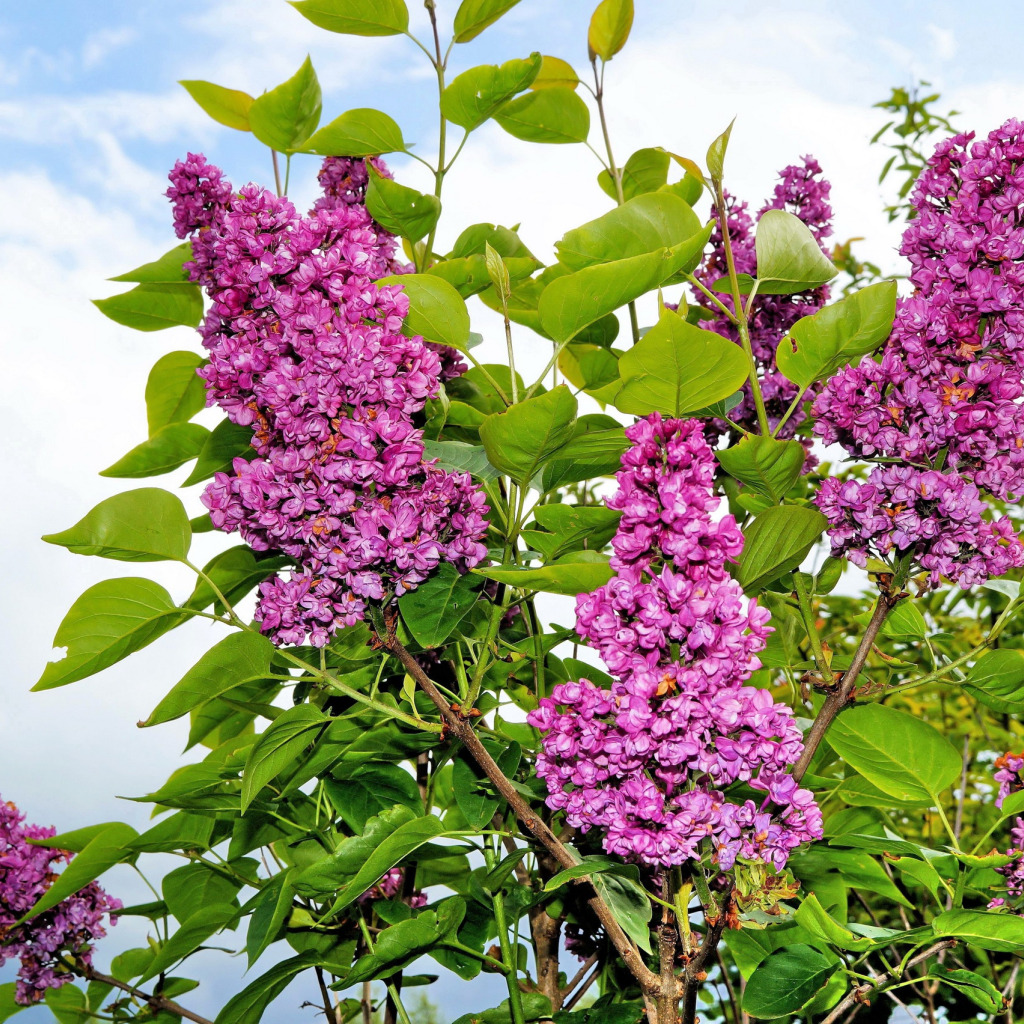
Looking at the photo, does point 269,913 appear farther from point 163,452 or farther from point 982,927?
point 982,927

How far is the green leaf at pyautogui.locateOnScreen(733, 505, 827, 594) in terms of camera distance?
31.7 inches

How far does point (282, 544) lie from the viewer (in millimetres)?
899

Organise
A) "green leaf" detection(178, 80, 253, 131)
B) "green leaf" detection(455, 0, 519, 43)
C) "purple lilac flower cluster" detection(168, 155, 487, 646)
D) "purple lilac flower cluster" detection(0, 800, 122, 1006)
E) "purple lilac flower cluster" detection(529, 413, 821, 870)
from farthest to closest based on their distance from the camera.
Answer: "purple lilac flower cluster" detection(0, 800, 122, 1006) → "green leaf" detection(178, 80, 253, 131) → "green leaf" detection(455, 0, 519, 43) → "purple lilac flower cluster" detection(168, 155, 487, 646) → "purple lilac flower cluster" detection(529, 413, 821, 870)

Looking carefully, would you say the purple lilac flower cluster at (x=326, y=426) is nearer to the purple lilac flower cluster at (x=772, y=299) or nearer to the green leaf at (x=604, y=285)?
the green leaf at (x=604, y=285)

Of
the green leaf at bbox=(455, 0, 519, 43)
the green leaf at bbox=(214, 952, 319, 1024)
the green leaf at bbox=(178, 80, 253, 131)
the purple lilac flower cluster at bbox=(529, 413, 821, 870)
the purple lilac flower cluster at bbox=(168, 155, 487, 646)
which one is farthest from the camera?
the green leaf at bbox=(178, 80, 253, 131)

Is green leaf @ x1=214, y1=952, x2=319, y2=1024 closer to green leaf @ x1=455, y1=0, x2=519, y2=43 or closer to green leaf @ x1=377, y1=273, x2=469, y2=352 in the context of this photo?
green leaf @ x1=377, y1=273, x2=469, y2=352

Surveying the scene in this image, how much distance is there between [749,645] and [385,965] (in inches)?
22.1

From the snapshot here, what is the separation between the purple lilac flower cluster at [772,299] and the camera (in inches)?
53.7

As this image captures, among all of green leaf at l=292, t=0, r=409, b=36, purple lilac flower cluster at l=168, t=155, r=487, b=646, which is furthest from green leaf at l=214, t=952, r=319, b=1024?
green leaf at l=292, t=0, r=409, b=36

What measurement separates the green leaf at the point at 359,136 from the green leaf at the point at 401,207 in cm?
8

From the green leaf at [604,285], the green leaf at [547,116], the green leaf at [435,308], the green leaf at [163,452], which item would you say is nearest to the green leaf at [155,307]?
the green leaf at [163,452]

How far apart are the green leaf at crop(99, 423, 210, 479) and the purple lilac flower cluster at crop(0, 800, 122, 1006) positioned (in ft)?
2.22

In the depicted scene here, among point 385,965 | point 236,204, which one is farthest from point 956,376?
point 385,965

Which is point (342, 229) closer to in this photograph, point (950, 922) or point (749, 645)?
point (749, 645)
